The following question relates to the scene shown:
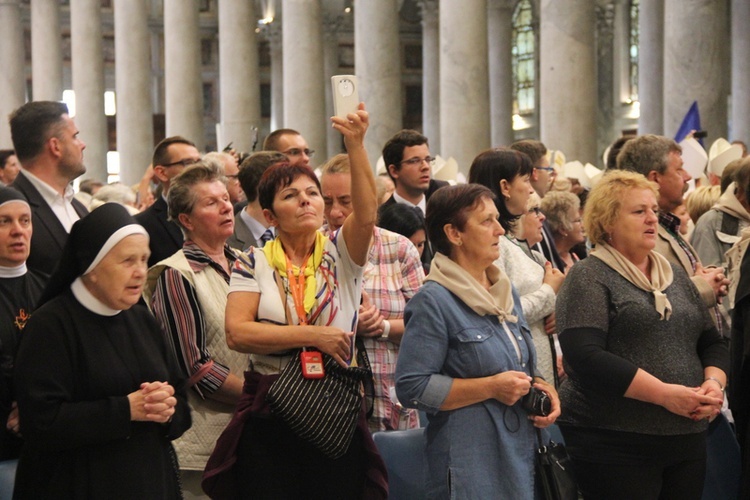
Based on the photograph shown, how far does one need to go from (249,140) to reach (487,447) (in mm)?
23789

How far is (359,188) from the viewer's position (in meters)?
4.88

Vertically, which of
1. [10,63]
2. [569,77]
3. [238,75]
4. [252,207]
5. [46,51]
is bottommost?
[252,207]

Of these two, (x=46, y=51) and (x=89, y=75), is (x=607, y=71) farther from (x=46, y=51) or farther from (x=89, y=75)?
(x=46, y=51)

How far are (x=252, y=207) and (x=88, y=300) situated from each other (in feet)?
10.2

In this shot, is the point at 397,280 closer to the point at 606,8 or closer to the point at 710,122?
the point at 710,122

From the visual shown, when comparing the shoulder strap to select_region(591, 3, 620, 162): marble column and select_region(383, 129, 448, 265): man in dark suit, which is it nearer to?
select_region(383, 129, 448, 265): man in dark suit

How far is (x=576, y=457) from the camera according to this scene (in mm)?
5430

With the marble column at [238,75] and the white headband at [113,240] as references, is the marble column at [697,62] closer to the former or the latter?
the white headband at [113,240]

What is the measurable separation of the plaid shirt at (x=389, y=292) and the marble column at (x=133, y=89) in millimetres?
26094

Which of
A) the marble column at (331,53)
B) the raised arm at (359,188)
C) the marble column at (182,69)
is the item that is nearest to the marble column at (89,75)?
the marble column at (182,69)

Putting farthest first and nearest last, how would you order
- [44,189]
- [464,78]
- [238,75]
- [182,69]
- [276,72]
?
[276,72]
[182,69]
[238,75]
[464,78]
[44,189]

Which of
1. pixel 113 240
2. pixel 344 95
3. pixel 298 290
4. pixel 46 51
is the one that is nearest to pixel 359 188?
pixel 344 95

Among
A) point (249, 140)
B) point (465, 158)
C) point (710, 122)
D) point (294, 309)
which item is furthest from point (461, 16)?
point (294, 309)

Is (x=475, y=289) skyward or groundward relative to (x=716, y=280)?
skyward
